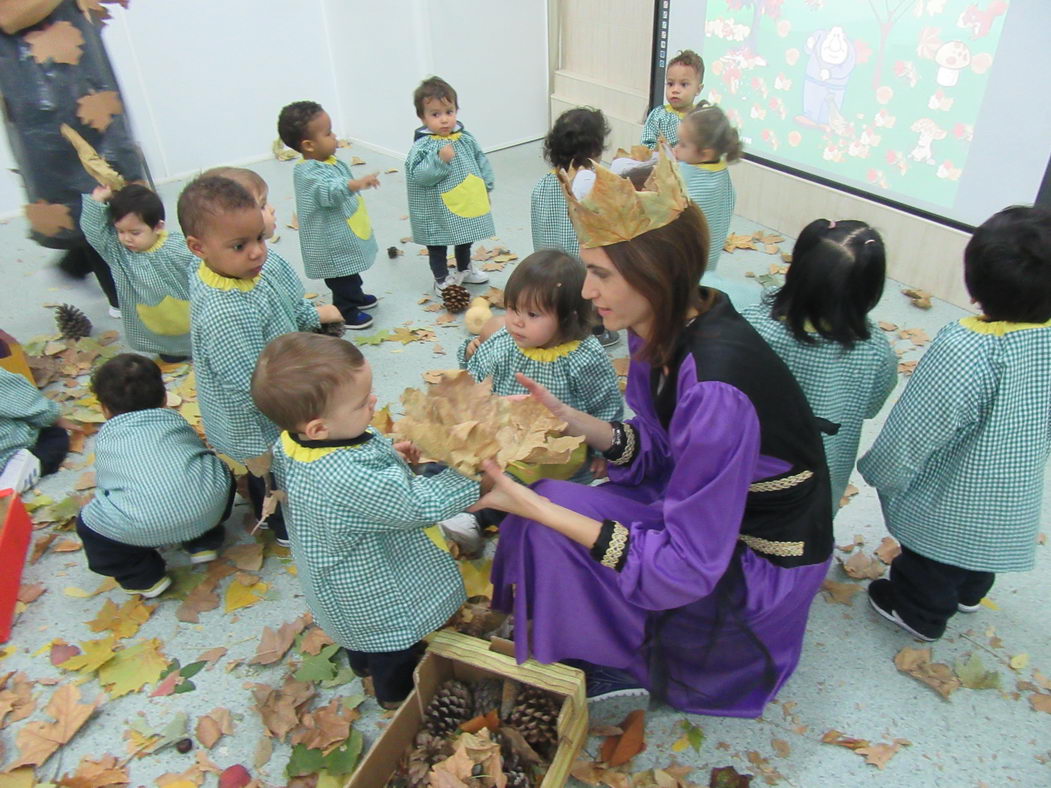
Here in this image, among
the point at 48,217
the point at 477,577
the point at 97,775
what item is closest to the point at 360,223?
the point at 48,217

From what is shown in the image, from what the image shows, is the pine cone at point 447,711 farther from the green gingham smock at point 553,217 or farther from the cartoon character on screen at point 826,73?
the cartoon character on screen at point 826,73

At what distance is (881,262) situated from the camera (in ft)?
6.67

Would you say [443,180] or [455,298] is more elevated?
[443,180]

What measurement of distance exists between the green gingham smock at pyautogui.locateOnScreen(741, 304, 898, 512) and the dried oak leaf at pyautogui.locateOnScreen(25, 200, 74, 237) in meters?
3.54

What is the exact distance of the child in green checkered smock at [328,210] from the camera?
3.78 metres

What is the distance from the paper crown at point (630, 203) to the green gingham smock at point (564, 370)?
0.92 meters

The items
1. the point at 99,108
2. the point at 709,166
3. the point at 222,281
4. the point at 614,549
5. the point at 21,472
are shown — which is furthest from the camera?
the point at 709,166

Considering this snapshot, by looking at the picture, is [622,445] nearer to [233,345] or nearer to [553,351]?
[553,351]

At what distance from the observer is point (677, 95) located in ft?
14.0

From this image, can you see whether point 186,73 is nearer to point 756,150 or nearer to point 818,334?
point 756,150

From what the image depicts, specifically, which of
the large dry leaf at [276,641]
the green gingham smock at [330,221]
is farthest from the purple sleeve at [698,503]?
the green gingham smock at [330,221]

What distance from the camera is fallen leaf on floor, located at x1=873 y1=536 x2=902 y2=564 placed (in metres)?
2.66

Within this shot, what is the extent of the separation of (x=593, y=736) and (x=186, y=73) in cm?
675

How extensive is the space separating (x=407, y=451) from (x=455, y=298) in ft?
7.95
